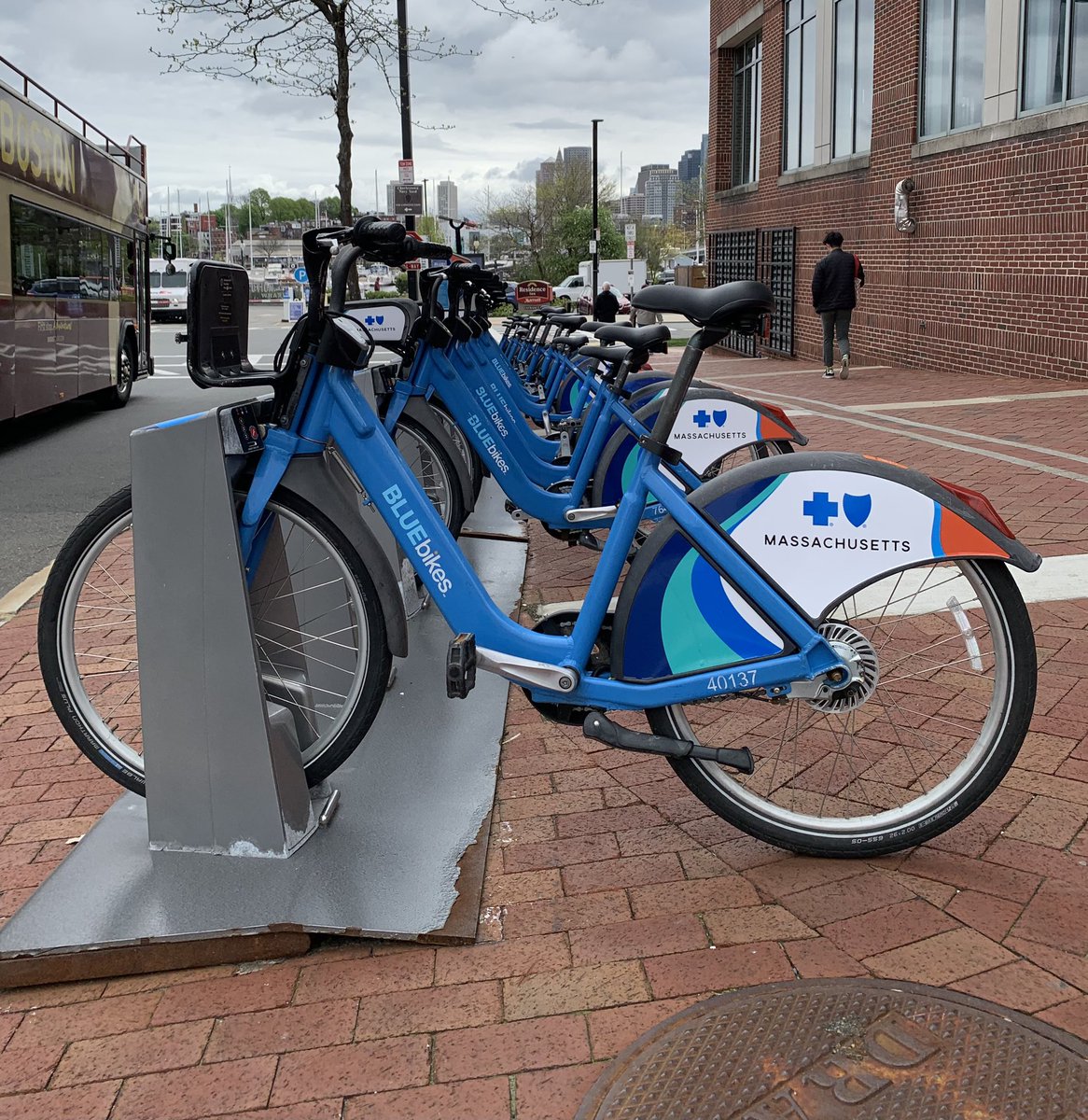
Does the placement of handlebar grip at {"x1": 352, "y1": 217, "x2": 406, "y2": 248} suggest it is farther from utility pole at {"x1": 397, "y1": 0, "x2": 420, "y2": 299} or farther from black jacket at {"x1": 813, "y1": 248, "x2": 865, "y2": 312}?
utility pole at {"x1": 397, "y1": 0, "x2": 420, "y2": 299}

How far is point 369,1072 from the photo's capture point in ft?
7.61

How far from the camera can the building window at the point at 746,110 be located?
2488 centimetres

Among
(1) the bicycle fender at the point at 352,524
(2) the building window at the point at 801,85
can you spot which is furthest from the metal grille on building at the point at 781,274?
(1) the bicycle fender at the point at 352,524

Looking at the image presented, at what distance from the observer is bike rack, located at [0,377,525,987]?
2.73 m

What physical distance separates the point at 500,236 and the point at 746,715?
62.1 metres

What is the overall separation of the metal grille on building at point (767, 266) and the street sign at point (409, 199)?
5.03m

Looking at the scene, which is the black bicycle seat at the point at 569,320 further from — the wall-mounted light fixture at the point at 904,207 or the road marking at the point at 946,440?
the wall-mounted light fixture at the point at 904,207

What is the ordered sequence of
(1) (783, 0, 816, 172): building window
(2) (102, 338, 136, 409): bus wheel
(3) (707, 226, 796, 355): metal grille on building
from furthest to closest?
(3) (707, 226, 796, 355): metal grille on building
(1) (783, 0, 816, 172): building window
(2) (102, 338, 136, 409): bus wheel

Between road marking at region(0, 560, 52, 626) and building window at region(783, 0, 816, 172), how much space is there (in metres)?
17.4

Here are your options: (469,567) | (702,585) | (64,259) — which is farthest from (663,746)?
(64,259)

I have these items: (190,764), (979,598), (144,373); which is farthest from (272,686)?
(144,373)

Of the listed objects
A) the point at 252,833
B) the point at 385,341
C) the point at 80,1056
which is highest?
the point at 385,341

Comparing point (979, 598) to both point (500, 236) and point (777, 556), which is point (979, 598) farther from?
point (500, 236)

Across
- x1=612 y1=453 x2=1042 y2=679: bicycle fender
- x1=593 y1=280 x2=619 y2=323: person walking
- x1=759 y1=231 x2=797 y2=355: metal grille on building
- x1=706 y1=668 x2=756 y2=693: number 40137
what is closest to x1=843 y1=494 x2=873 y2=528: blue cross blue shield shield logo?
x1=612 y1=453 x2=1042 y2=679: bicycle fender
